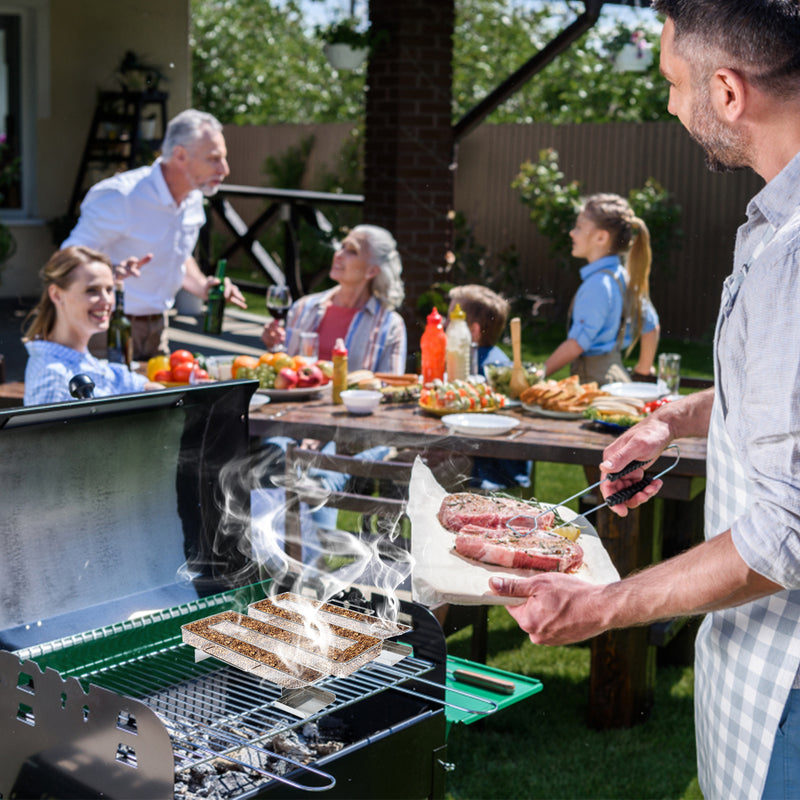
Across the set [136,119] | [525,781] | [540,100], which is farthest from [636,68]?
[525,781]

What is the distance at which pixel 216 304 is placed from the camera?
4633 millimetres

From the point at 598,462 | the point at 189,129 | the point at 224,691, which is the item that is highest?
the point at 189,129

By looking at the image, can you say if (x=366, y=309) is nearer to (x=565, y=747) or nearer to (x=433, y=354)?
(x=433, y=354)

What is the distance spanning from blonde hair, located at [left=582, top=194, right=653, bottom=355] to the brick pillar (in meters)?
2.87

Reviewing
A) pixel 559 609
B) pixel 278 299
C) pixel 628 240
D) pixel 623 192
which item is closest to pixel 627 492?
pixel 559 609

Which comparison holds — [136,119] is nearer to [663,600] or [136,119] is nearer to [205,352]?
[205,352]

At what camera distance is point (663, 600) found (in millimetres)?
1451

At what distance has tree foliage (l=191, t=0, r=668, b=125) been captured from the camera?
1441 centimetres

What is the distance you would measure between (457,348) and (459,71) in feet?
44.6

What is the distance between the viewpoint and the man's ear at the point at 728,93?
4.74ft

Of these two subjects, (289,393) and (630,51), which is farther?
(630,51)

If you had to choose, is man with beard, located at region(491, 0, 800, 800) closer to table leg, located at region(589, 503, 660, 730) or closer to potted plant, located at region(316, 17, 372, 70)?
table leg, located at region(589, 503, 660, 730)

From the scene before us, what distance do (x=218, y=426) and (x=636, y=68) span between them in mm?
8639

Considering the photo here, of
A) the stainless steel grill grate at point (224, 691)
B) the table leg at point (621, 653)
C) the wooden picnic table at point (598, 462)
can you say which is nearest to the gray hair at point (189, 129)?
the wooden picnic table at point (598, 462)
